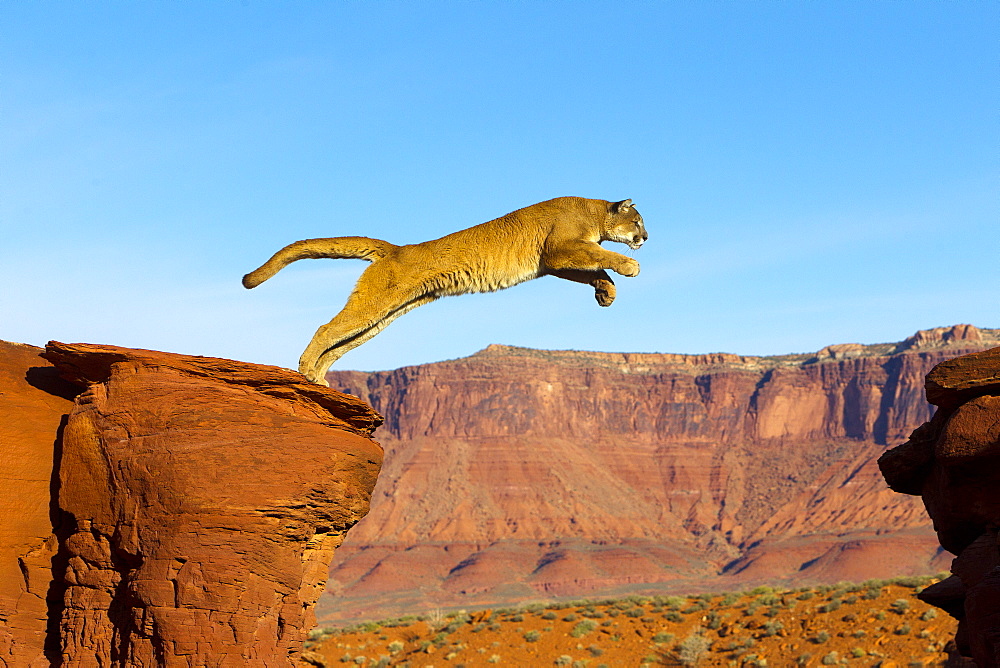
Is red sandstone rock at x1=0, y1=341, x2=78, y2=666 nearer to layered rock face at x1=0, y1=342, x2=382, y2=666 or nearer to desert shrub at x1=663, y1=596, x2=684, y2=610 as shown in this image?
layered rock face at x1=0, y1=342, x2=382, y2=666

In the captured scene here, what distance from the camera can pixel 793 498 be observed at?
386 ft

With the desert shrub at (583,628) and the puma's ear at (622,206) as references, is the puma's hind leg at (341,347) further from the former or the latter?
the desert shrub at (583,628)

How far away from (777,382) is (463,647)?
371 feet

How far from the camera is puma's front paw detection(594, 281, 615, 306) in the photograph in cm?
1265

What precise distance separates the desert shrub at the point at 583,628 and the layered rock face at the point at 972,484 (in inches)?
697

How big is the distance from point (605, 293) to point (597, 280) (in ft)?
0.73

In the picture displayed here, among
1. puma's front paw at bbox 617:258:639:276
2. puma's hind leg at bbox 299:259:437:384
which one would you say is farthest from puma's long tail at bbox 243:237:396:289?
puma's front paw at bbox 617:258:639:276

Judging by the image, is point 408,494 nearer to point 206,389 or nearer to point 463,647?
point 463,647

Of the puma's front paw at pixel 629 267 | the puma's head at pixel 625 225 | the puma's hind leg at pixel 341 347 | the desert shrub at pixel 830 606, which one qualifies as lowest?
the desert shrub at pixel 830 606

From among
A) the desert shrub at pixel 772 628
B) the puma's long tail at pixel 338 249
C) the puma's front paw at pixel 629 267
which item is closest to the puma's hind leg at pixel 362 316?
the puma's long tail at pixel 338 249

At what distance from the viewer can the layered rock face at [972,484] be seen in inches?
452

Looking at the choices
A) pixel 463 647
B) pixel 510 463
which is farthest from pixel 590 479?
pixel 463 647

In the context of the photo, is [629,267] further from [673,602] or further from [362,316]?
[673,602]

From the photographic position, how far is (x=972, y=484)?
1259cm
